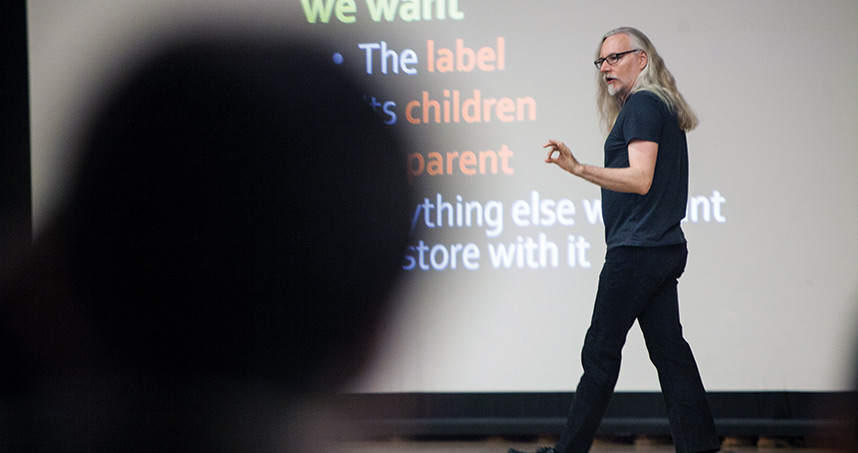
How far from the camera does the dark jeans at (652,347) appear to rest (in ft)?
7.66

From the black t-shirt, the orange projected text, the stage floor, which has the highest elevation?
the orange projected text

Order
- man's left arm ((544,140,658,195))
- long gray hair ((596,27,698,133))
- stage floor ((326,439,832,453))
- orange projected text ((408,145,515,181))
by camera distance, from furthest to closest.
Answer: orange projected text ((408,145,515,181)) → stage floor ((326,439,832,453)) → long gray hair ((596,27,698,133)) → man's left arm ((544,140,658,195))

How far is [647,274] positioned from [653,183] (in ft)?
0.87

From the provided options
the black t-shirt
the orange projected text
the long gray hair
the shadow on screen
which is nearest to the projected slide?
the orange projected text

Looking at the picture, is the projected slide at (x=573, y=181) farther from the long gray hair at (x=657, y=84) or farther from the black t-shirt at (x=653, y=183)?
the black t-shirt at (x=653, y=183)

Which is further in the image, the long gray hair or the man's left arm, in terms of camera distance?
the long gray hair

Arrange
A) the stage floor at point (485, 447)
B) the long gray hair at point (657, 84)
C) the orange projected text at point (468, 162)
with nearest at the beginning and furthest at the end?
1. the long gray hair at point (657, 84)
2. the stage floor at point (485, 447)
3. the orange projected text at point (468, 162)

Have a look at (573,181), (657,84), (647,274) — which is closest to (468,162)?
(573,181)

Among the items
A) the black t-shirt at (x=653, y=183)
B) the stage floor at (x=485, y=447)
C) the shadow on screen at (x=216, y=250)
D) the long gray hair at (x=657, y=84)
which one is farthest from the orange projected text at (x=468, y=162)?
the stage floor at (x=485, y=447)

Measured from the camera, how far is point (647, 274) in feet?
7.64

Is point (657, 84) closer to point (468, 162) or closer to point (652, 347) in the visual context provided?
point (652, 347)

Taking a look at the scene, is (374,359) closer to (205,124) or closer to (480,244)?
(480,244)

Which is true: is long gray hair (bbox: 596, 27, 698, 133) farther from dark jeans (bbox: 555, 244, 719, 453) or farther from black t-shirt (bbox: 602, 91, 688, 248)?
dark jeans (bbox: 555, 244, 719, 453)

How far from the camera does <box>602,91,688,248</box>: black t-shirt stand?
2.33 meters
